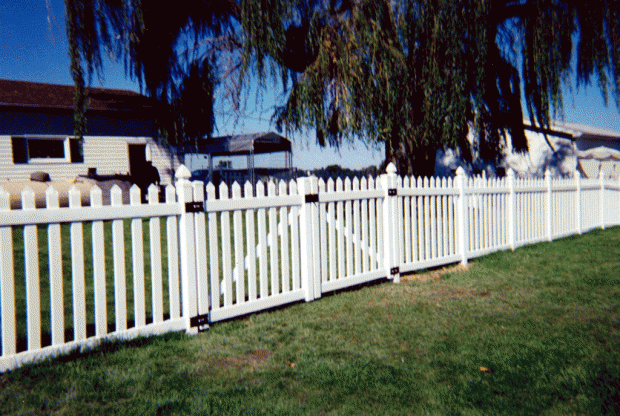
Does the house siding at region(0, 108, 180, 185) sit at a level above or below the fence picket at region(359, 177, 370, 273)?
above

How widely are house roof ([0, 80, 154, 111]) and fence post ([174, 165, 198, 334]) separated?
12235 millimetres

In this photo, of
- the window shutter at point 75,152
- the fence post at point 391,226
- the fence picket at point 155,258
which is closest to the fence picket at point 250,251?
the fence picket at point 155,258

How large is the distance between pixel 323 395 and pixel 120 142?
17365 mm

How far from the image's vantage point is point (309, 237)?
15.9 ft

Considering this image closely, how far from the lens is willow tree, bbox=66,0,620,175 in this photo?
26.0 ft

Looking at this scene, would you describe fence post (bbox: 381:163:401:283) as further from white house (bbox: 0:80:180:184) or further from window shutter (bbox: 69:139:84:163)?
window shutter (bbox: 69:139:84:163)

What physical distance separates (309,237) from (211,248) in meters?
1.18

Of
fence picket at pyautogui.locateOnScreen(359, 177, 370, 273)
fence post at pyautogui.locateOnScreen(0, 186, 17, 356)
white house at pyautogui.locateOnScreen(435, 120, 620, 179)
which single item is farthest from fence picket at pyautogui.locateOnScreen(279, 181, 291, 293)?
white house at pyautogui.locateOnScreen(435, 120, 620, 179)

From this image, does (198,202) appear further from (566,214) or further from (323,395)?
(566,214)

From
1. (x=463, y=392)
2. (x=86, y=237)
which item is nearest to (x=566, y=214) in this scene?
(x=463, y=392)

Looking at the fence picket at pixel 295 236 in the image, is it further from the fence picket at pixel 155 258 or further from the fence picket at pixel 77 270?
the fence picket at pixel 77 270

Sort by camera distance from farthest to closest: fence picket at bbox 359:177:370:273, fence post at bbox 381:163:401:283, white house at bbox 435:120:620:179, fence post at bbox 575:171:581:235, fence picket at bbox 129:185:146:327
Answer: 1. white house at bbox 435:120:620:179
2. fence post at bbox 575:171:581:235
3. fence post at bbox 381:163:401:283
4. fence picket at bbox 359:177:370:273
5. fence picket at bbox 129:185:146:327

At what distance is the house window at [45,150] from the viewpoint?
16.0 m

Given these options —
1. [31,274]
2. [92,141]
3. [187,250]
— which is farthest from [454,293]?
[92,141]
